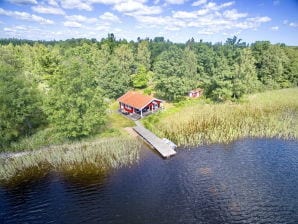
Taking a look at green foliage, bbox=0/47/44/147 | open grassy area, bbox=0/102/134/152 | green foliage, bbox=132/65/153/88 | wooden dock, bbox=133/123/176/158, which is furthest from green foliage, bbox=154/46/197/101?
green foliage, bbox=0/47/44/147

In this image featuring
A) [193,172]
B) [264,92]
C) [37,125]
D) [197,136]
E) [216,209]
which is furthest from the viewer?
[264,92]

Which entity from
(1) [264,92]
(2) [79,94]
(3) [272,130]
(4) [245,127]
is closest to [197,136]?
(4) [245,127]

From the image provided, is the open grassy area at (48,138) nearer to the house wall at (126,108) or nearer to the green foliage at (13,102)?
the green foliage at (13,102)

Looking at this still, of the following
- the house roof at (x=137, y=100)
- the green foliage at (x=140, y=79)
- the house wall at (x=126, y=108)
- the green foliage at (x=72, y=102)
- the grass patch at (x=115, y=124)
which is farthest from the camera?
the green foliage at (x=140, y=79)

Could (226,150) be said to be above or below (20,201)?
above

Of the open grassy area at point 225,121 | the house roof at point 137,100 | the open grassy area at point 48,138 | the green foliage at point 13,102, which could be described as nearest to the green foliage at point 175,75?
the open grassy area at point 225,121

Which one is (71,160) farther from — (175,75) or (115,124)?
(175,75)

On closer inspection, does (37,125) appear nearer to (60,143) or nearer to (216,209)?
(60,143)
